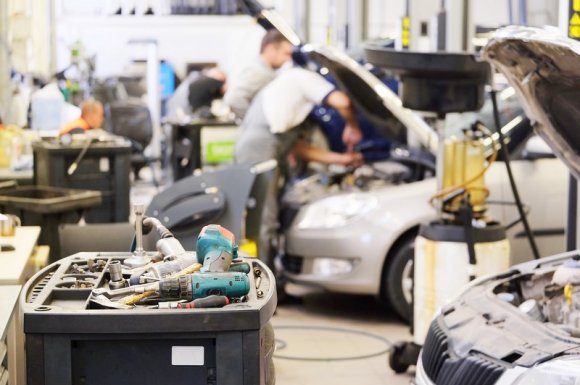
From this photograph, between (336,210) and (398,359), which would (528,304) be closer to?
(398,359)

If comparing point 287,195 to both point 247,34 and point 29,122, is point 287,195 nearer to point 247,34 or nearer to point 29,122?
point 29,122

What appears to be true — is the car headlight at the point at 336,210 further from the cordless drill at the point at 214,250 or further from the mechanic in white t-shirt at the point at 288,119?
the cordless drill at the point at 214,250

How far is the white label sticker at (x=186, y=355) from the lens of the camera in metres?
2.56

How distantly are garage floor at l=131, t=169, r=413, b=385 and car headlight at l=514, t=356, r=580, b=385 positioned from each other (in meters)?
2.45

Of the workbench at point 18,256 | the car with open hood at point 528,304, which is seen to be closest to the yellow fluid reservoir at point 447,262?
the car with open hood at point 528,304

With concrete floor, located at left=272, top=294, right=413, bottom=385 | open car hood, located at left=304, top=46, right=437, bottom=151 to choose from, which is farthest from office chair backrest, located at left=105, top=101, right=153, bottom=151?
open car hood, located at left=304, top=46, right=437, bottom=151

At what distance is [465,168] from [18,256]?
8.34 ft

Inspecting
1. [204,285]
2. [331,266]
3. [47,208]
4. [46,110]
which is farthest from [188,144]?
[204,285]

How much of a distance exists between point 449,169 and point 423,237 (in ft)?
1.29

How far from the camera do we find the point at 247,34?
60.0ft

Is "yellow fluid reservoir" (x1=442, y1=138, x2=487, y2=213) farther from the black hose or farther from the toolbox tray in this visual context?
the toolbox tray

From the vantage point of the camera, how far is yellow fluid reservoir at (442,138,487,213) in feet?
18.9

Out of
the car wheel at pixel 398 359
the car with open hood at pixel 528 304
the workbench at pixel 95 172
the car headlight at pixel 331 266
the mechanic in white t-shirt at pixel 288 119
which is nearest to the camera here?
the car with open hood at pixel 528 304

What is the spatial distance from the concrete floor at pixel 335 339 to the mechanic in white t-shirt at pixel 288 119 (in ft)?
2.95
